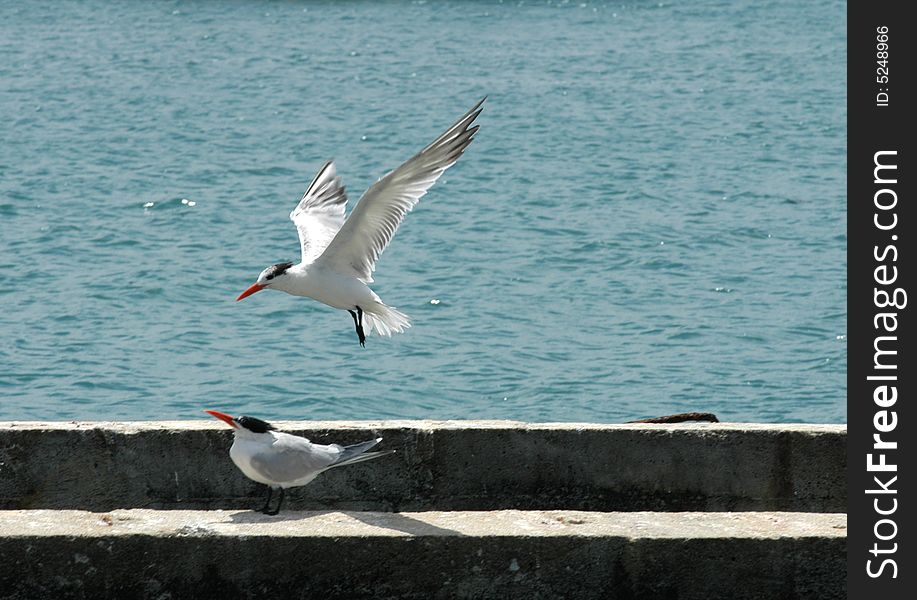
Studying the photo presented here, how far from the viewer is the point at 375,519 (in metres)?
6.09

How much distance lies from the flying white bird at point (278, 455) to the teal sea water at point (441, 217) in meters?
8.33

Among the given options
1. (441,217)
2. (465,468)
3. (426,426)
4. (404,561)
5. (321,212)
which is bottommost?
(441,217)

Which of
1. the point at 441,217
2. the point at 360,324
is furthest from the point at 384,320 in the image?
the point at 441,217

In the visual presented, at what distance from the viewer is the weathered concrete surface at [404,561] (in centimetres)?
581

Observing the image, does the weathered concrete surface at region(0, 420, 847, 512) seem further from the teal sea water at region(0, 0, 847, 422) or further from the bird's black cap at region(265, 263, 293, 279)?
the teal sea water at region(0, 0, 847, 422)

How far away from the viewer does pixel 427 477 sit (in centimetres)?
676

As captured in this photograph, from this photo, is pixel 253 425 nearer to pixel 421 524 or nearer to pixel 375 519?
pixel 375 519

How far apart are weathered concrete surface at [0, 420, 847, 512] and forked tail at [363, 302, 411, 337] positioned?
8.47 feet

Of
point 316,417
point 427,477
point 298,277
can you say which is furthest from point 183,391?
point 427,477

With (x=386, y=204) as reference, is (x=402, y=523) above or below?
below

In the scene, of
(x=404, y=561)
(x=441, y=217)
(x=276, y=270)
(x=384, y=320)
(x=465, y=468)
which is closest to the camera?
(x=404, y=561)

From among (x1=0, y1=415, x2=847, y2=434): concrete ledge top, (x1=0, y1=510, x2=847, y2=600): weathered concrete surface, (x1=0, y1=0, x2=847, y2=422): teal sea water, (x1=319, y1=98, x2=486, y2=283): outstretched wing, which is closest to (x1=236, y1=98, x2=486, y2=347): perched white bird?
(x1=319, y1=98, x2=486, y2=283): outstretched wing

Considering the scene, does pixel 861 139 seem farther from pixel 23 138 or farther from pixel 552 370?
pixel 23 138

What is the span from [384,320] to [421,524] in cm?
351
